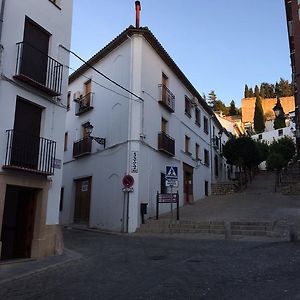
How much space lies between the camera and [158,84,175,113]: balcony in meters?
21.9

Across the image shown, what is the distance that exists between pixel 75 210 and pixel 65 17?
472 inches

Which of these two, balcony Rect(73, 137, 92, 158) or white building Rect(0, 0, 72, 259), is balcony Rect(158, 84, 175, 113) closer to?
balcony Rect(73, 137, 92, 158)

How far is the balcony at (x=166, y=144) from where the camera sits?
69.7 ft

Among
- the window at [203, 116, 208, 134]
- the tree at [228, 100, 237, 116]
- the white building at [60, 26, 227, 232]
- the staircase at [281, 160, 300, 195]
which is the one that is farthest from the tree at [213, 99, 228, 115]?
the white building at [60, 26, 227, 232]

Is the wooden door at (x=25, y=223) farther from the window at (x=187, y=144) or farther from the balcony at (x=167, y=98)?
the window at (x=187, y=144)

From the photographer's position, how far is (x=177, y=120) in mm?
24719

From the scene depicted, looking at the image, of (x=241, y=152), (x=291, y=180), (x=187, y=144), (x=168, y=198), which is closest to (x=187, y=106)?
(x=187, y=144)

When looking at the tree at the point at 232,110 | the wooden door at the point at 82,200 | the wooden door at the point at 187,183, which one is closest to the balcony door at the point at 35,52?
the wooden door at the point at 82,200

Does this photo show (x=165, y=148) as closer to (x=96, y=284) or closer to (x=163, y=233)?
(x=163, y=233)

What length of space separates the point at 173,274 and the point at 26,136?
573 centimetres

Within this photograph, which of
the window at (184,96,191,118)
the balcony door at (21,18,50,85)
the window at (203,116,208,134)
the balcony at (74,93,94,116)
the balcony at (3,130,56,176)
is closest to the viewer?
the balcony at (3,130,56,176)

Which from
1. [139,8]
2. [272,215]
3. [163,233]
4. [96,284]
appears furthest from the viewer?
[139,8]

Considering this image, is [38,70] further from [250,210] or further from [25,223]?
[250,210]

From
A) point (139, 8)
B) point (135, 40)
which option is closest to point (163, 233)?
point (135, 40)
